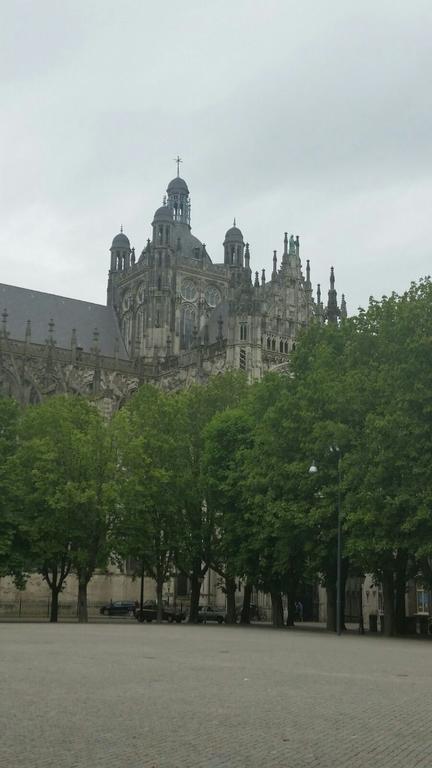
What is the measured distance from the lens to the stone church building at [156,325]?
8575 cm

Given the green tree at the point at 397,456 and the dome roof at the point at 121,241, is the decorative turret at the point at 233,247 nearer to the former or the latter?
the dome roof at the point at 121,241

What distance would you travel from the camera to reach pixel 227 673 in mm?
18078

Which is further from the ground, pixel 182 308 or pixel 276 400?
pixel 182 308

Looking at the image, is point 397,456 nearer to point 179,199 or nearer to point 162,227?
point 162,227

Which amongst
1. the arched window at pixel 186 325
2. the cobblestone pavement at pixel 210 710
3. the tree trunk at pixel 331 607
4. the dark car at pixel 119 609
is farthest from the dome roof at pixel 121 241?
the cobblestone pavement at pixel 210 710

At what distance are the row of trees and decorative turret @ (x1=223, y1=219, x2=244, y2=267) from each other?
52.0m

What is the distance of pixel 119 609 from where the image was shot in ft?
226

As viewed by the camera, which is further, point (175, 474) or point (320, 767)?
point (175, 474)

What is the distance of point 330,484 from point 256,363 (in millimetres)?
43618

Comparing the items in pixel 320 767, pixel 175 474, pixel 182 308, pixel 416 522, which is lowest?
pixel 320 767

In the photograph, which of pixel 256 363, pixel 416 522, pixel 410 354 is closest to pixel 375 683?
pixel 416 522

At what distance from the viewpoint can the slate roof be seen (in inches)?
3794

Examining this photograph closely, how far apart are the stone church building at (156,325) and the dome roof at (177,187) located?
4.92 meters

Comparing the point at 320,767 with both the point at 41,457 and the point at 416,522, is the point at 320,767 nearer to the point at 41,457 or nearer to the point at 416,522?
the point at 416,522
